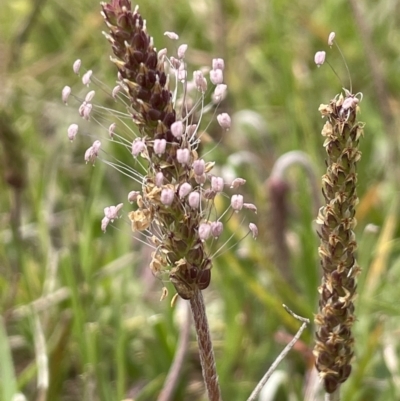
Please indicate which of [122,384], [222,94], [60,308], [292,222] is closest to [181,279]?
[222,94]

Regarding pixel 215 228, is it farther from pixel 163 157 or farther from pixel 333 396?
pixel 333 396

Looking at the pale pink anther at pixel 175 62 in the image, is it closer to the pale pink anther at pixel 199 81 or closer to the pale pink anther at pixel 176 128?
the pale pink anther at pixel 199 81


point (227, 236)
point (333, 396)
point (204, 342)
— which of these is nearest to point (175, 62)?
point (204, 342)

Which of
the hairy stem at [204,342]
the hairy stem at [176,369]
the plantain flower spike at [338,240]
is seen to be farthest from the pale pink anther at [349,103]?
the hairy stem at [176,369]

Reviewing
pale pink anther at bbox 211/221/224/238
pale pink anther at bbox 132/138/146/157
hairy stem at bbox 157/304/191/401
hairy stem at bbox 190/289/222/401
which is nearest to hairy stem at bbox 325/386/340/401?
hairy stem at bbox 190/289/222/401

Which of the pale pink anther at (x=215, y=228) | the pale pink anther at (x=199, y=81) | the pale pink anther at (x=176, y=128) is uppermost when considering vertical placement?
the pale pink anther at (x=199, y=81)

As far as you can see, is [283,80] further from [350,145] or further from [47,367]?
[350,145]
